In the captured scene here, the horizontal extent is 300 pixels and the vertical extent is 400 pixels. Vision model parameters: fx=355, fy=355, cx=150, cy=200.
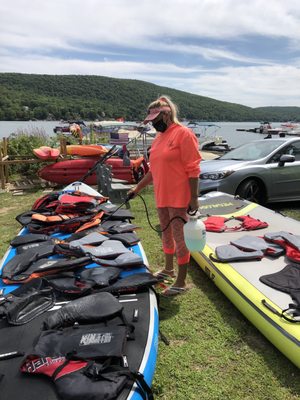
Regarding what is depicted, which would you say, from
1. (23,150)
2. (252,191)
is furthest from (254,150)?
(23,150)

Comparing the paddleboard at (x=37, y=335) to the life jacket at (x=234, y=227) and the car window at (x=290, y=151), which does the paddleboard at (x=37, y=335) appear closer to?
the life jacket at (x=234, y=227)

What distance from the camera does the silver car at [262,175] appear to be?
7.16 meters

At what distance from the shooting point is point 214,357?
2949mm

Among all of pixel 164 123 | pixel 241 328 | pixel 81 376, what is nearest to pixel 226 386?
pixel 241 328

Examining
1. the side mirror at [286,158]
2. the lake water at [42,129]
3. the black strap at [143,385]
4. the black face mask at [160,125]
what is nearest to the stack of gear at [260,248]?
the black face mask at [160,125]

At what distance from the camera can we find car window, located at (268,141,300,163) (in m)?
7.46

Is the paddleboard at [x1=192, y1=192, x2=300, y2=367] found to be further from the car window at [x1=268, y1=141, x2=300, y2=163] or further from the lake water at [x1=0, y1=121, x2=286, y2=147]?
the lake water at [x1=0, y1=121, x2=286, y2=147]

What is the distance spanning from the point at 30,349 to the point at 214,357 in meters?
1.48

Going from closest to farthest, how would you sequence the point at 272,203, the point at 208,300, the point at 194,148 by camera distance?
the point at 194,148 → the point at 208,300 → the point at 272,203

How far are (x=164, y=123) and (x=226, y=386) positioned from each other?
2345 mm

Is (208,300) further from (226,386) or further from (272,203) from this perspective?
(272,203)

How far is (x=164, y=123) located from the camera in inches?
138

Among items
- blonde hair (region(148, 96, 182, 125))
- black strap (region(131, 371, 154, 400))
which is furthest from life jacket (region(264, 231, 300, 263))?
black strap (region(131, 371, 154, 400))

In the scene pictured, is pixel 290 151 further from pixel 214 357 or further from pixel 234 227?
pixel 214 357
